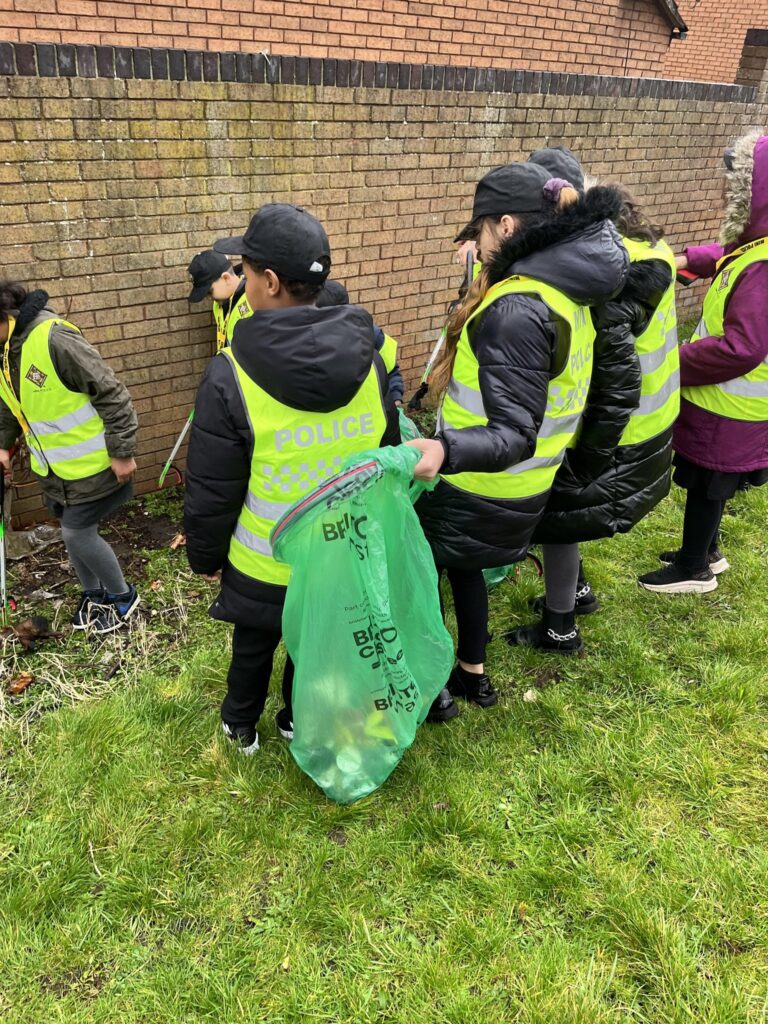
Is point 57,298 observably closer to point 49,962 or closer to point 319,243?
point 319,243

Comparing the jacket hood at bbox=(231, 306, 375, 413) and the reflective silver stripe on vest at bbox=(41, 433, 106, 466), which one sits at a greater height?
the jacket hood at bbox=(231, 306, 375, 413)

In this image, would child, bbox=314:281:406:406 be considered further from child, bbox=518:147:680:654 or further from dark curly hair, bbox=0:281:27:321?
dark curly hair, bbox=0:281:27:321

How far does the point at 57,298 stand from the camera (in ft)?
13.0

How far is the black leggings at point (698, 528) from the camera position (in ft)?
12.1

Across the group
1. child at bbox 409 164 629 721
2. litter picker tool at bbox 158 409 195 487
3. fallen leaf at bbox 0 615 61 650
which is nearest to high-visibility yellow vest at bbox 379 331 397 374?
child at bbox 409 164 629 721

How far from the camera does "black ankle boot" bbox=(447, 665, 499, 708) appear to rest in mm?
3008

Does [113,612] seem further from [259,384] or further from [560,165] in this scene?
[560,165]

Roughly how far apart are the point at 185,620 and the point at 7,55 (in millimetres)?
2867

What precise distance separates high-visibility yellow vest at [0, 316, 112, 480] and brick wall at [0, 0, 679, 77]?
7.90ft

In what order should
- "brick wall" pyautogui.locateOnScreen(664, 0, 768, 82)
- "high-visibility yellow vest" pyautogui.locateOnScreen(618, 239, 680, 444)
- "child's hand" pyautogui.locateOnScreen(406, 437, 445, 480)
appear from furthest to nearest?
1. "brick wall" pyautogui.locateOnScreen(664, 0, 768, 82)
2. "high-visibility yellow vest" pyautogui.locateOnScreen(618, 239, 680, 444)
3. "child's hand" pyautogui.locateOnScreen(406, 437, 445, 480)

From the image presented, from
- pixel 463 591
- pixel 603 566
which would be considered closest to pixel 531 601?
pixel 603 566

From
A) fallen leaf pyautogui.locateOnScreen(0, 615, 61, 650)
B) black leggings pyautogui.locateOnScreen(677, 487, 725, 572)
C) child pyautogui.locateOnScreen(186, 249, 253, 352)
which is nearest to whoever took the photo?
fallen leaf pyautogui.locateOnScreen(0, 615, 61, 650)

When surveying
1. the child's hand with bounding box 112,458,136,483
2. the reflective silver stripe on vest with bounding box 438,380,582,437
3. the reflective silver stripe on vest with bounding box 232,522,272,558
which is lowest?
the child's hand with bounding box 112,458,136,483

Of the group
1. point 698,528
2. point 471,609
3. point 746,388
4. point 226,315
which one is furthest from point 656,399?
point 226,315
